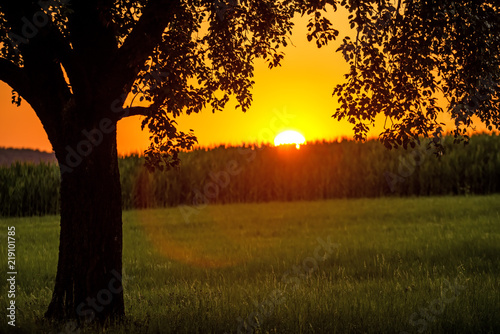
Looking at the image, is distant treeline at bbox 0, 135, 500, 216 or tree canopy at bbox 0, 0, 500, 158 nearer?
tree canopy at bbox 0, 0, 500, 158

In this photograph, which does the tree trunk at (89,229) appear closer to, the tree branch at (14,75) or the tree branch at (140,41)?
the tree branch at (140,41)

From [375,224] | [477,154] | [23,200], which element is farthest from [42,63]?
[477,154]

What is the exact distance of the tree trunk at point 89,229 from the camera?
857 cm

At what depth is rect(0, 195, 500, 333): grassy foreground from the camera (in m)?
8.64

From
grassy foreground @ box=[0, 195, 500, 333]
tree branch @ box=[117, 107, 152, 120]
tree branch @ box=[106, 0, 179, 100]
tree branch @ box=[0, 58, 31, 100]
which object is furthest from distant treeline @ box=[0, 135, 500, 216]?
tree branch @ box=[106, 0, 179, 100]

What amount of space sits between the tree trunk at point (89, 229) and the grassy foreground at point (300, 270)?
0.47 metres

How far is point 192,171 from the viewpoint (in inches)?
1206

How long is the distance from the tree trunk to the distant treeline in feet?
68.1

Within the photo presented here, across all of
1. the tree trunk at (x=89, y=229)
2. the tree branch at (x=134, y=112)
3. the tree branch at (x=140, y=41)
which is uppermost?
the tree branch at (x=140, y=41)

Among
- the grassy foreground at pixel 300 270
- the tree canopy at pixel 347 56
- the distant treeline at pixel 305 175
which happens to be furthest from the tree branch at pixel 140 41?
the distant treeline at pixel 305 175

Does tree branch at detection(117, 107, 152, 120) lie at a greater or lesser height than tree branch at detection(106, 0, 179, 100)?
lesser

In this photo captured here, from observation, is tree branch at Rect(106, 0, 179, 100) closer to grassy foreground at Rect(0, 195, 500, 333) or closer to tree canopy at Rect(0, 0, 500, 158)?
tree canopy at Rect(0, 0, 500, 158)

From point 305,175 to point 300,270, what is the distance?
17984 mm

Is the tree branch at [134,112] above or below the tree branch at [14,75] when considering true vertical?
below
